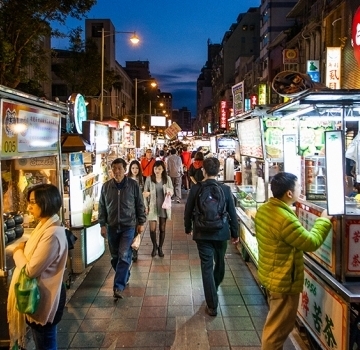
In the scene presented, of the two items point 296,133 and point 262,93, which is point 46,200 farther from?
point 262,93

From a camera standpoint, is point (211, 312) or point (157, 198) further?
point (157, 198)

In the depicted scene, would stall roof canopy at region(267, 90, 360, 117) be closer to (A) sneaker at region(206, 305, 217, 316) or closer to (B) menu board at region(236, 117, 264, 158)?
(B) menu board at region(236, 117, 264, 158)

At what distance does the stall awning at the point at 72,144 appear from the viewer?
7.39 meters

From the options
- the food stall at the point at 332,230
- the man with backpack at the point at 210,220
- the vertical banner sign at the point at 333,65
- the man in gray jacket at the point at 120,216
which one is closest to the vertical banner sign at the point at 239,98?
the vertical banner sign at the point at 333,65

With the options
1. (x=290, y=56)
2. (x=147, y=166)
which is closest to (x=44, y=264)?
(x=147, y=166)

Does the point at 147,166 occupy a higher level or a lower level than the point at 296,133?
lower

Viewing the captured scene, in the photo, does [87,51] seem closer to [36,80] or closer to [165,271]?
[36,80]

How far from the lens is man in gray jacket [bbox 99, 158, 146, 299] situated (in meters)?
6.26

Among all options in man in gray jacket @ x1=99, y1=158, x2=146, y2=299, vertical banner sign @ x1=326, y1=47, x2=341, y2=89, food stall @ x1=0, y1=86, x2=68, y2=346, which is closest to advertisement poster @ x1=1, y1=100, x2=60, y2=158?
food stall @ x1=0, y1=86, x2=68, y2=346

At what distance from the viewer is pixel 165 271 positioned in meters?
7.68

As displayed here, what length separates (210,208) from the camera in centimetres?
549

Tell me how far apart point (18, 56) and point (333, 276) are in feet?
54.0

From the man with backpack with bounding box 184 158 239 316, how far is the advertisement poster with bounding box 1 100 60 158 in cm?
221

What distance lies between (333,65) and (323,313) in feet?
36.7
